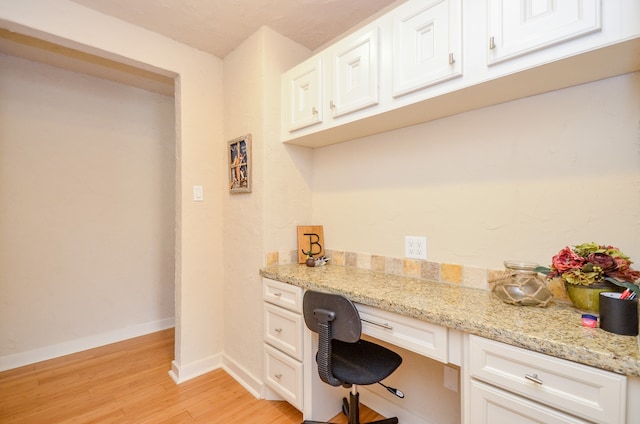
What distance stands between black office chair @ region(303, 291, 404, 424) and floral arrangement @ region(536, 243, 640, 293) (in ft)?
2.48

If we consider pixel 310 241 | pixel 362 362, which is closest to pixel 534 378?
pixel 362 362

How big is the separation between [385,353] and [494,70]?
4.22 feet

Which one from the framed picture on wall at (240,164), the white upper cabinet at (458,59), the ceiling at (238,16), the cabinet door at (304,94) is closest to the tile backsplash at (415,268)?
the framed picture on wall at (240,164)

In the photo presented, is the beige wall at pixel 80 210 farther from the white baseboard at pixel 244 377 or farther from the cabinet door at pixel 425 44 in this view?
the cabinet door at pixel 425 44

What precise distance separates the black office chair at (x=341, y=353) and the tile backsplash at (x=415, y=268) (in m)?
0.46

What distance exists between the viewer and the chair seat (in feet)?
4.11

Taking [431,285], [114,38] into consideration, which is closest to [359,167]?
[431,285]

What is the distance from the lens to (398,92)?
1.35m

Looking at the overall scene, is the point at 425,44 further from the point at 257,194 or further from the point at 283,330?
the point at 283,330

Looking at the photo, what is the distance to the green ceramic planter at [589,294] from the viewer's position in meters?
0.99

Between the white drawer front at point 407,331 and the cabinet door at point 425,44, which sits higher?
the cabinet door at point 425,44

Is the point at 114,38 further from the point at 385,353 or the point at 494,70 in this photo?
the point at 385,353

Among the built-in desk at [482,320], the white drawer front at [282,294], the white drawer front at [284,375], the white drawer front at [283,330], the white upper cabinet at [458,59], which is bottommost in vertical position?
the white drawer front at [284,375]

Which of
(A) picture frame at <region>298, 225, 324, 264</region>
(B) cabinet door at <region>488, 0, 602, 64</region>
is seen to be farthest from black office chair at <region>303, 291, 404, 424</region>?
(B) cabinet door at <region>488, 0, 602, 64</region>
